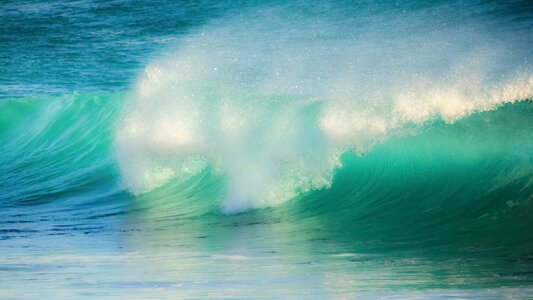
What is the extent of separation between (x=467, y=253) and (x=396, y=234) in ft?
4.95

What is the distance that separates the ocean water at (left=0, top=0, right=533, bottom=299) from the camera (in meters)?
7.65

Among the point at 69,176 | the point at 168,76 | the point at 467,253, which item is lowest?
the point at 467,253

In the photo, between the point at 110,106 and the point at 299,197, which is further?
the point at 110,106

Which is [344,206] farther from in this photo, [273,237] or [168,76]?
[168,76]

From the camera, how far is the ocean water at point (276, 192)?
25.1 ft

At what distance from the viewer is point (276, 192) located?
40.1ft

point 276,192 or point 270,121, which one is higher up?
point 270,121

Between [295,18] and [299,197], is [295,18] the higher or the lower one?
the higher one

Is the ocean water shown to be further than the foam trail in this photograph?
No

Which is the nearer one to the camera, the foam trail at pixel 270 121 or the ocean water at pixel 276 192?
the ocean water at pixel 276 192

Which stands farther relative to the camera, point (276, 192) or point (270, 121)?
point (270, 121)

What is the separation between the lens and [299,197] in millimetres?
12117

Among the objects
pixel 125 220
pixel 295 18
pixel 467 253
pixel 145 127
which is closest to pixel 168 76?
pixel 145 127

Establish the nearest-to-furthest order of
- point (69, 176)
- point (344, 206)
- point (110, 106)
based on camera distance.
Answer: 1. point (344, 206)
2. point (69, 176)
3. point (110, 106)
